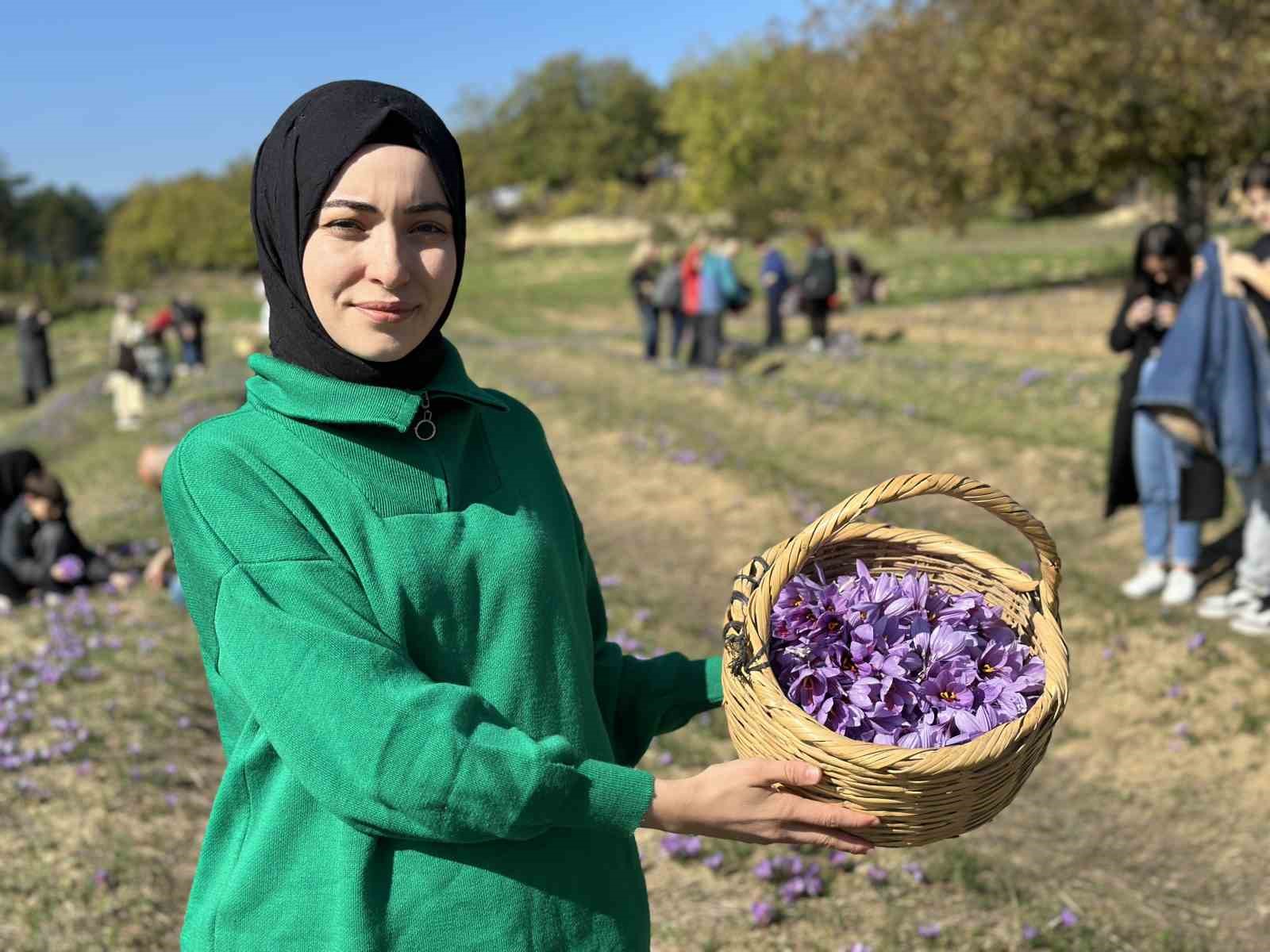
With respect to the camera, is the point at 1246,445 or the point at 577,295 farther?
the point at 577,295

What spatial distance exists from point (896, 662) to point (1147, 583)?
636cm

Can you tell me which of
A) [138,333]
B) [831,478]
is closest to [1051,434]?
[831,478]

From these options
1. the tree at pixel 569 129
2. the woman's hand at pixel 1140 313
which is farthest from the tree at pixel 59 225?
the woman's hand at pixel 1140 313

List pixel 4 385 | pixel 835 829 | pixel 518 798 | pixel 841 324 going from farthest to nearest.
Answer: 1. pixel 4 385
2. pixel 841 324
3. pixel 835 829
4. pixel 518 798

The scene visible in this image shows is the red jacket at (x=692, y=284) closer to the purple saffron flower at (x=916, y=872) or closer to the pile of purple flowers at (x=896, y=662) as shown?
the purple saffron flower at (x=916, y=872)

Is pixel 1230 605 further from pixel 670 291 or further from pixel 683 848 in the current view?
pixel 670 291

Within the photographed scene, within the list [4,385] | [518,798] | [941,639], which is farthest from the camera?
[4,385]

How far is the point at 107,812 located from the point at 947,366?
43.7ft

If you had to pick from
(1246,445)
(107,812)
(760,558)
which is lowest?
(107,812)

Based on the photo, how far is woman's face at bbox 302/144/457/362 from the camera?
1.83m

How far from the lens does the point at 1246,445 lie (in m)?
6.56

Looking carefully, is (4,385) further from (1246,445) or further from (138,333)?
(1246,445)

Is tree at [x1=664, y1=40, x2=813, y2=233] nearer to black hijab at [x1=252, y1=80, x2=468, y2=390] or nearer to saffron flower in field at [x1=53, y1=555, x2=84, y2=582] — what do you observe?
saffron flower in field at [x1=53, y1=555, x2=84, y2=582]

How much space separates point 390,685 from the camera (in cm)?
169
